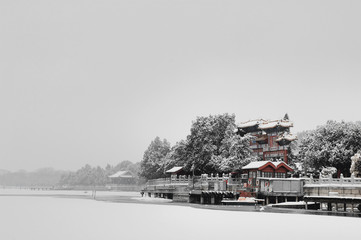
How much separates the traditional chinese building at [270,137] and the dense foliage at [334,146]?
55.0 ft

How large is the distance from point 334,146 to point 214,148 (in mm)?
19155

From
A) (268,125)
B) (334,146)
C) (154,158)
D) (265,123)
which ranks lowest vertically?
(154,158)

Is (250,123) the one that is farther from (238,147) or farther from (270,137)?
(238,147)

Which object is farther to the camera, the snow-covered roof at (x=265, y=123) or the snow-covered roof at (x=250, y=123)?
the snow-covered roof at (x=250, y=123)

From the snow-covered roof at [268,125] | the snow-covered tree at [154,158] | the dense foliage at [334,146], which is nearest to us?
the dense foliage at [334,146]

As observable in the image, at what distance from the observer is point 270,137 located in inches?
3388

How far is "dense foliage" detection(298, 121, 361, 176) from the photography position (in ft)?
194

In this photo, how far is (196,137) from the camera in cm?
7244

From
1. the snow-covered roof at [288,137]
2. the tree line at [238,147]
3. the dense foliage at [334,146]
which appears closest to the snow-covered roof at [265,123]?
the snow-covered roof at [288,137]

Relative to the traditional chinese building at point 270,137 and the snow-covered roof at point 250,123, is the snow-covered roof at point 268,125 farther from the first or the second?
the snow-covered roof at point 250,123

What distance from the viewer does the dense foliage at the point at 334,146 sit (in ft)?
194

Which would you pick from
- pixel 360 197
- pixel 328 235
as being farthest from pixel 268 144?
pixel 328 235

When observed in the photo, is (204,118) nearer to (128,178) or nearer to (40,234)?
(40,234)

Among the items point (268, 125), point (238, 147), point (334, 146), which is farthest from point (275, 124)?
point (334, 146)
